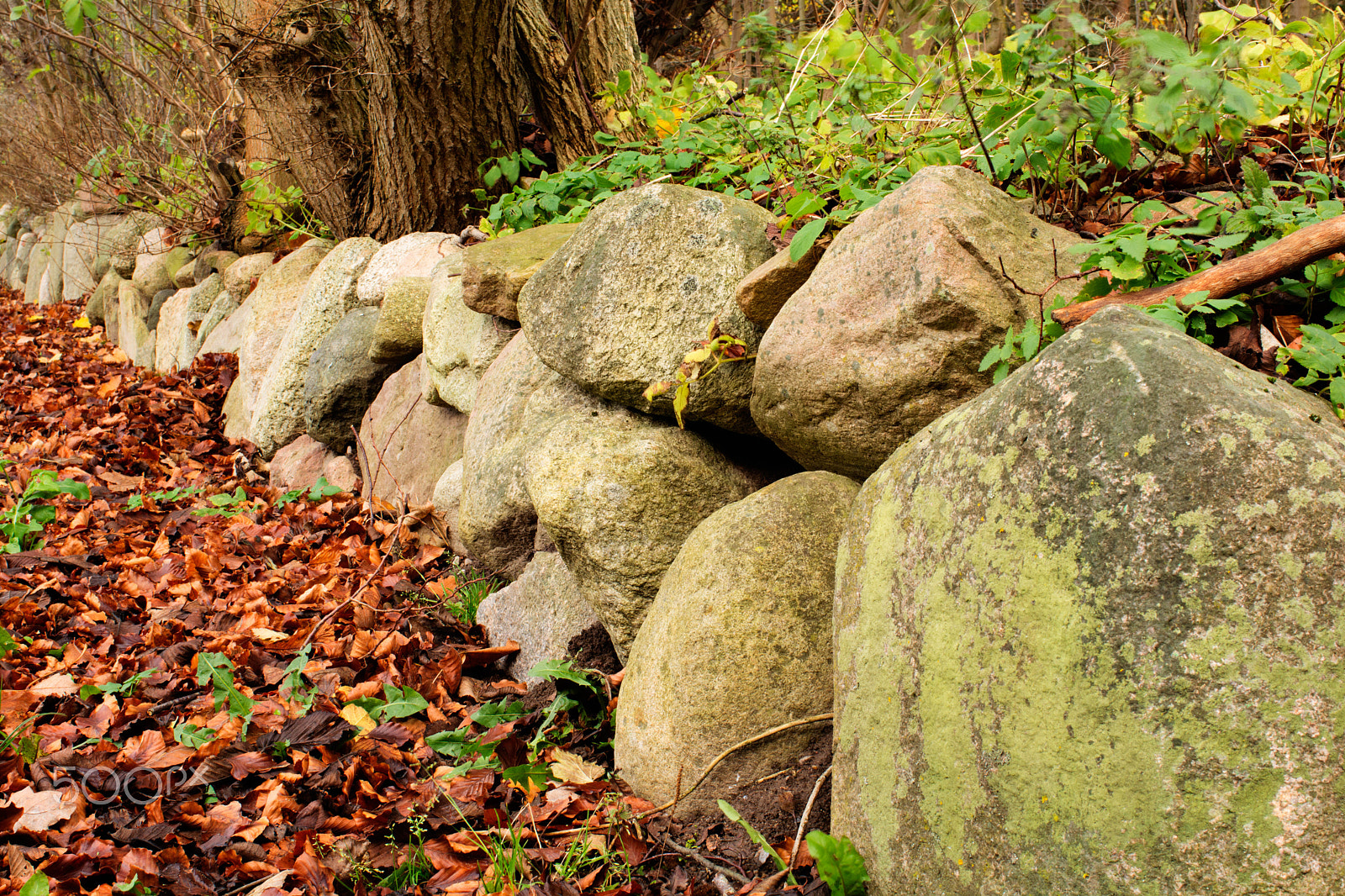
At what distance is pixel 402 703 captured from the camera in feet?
8.50

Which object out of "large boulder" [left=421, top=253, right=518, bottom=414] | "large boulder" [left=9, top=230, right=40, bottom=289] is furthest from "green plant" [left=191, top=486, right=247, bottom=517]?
"large boulder" [left=9, top=230, right=40, bottom=289]

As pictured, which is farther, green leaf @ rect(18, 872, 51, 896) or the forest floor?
the forest floor

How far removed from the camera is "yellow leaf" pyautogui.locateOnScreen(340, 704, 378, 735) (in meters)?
2.53

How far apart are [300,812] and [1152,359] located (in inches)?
85.4

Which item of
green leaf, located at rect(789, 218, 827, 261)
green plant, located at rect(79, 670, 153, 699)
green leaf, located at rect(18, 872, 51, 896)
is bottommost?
green plant, located at rect(79, 670, 153, 699)

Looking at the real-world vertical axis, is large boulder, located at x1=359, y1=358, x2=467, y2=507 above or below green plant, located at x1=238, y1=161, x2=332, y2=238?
below

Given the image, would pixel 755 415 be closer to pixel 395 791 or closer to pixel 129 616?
pixel 395 791

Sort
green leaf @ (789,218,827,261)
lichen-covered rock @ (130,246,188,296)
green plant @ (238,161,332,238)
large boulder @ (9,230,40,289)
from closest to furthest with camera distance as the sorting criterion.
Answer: green leaf @ (789,218,827,261) < green plant @ (238,161,332,238) < lichen-covered rock @ (130,246,188,296) < large boulder @ (9,230,40,289)

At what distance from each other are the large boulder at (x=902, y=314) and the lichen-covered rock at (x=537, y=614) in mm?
995

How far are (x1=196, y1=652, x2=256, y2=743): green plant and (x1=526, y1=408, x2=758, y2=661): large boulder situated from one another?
40.2 inches

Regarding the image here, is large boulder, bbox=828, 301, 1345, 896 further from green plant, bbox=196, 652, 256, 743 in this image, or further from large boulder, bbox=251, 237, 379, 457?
large boulder, bbox=251, 237, 379, 457

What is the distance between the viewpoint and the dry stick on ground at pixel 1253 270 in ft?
Answer: 5.45

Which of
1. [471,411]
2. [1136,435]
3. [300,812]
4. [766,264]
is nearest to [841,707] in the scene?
[1136,435]

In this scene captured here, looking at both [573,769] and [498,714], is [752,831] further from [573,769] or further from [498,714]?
[498,714]
